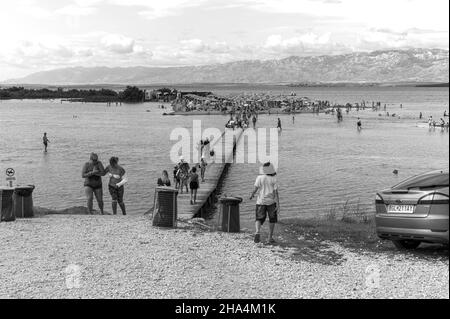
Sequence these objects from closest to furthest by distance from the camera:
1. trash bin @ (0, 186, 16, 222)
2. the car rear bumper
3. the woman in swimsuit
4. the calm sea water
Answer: the car rear bumper, trash bin @ (0, 186, 16, 222), the woman in swimsuit, the calm sea water

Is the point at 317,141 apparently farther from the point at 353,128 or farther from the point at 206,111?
the point at 206,111

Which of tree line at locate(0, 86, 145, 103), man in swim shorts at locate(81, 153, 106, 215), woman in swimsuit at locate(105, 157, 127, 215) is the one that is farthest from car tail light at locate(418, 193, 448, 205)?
tree line at locate(0, 86, 145, 103)

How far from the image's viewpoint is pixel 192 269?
933 centimetres

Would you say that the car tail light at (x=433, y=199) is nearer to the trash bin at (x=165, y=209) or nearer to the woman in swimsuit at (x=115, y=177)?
the trash bin at (x=165, y=209)

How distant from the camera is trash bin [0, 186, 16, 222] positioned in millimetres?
13398

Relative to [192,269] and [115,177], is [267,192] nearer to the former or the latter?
[192,269]

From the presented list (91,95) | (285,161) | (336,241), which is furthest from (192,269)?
(91,95)

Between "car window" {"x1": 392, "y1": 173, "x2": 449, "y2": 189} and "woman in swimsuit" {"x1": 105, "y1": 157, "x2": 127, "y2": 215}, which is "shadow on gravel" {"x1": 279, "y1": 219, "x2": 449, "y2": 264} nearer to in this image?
"car window" {"x1": 392, "y1": 173, "x2": 449, "y2": 189}

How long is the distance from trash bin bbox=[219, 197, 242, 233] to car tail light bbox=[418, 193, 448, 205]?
5.19 meters

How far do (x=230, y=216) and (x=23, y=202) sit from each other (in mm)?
5327

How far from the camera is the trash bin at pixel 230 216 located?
1251cm

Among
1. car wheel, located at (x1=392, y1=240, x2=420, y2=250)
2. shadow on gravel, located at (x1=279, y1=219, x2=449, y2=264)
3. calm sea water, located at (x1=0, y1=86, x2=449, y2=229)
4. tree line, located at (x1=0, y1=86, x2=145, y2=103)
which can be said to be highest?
tree line, located at (x1=0, y1=86, x2=145, y2=103)

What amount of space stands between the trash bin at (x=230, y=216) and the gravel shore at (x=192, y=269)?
0.39 metres

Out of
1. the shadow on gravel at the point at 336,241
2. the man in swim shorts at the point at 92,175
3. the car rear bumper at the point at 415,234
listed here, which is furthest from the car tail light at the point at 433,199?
the man in swim shorts at the point at 92,175
